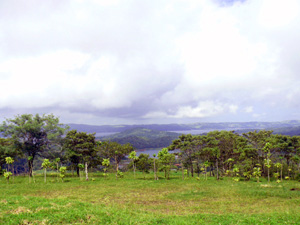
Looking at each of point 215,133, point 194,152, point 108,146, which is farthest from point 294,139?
point 108,146

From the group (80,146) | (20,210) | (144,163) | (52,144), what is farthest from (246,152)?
(52,144)

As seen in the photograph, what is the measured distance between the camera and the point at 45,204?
51.5 feet

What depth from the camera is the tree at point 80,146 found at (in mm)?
44850

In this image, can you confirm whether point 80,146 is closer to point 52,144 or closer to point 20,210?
point 52,144

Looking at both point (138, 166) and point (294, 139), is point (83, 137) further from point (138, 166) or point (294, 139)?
point (294, 139)

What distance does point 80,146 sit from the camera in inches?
1764

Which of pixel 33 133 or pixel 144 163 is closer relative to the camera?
pixel 33 133

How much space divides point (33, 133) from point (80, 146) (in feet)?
43.1

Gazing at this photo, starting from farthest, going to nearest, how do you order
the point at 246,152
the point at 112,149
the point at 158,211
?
the point at 112,149 → the point at 246,152 → the point at 158,211

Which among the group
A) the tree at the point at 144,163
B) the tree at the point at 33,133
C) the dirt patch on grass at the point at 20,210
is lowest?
the tree at the point at 144,163

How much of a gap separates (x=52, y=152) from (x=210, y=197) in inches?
1656

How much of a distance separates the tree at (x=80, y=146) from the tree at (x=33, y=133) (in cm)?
383

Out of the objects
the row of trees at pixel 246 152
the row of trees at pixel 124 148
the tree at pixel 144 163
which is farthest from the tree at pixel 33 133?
the row of trees at pixel 246 152

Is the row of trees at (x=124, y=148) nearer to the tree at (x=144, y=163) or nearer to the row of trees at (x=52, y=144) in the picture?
the row of trees at (x=52, y=144)
